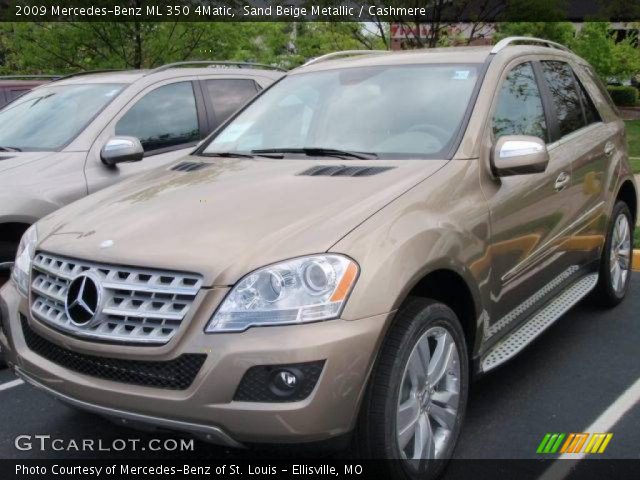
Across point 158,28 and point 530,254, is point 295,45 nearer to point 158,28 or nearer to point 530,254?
point 158,28

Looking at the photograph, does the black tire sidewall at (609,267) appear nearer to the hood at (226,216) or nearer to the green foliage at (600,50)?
the hood at (226,216)

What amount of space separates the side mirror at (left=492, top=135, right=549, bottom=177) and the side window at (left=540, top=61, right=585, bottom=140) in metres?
1.05

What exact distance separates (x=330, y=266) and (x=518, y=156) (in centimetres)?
125

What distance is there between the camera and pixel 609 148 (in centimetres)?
499

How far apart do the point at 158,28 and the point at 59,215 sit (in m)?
10.3

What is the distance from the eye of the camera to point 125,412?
8.77 ft

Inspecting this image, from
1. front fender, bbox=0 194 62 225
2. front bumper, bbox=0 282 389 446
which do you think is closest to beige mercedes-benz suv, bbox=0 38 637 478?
front bumper, bbox=0 282 389 446

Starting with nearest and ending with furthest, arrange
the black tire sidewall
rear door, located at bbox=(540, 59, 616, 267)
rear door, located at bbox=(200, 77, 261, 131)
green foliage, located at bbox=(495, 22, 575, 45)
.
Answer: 1. rear door, located at bbox=(540, 59, 616, 267)
2. the black tire sidewall
3. rear door, located at bbox=(200, 77, 261, 131)
4. green foliage, located at bbox=(495, 22, 575, 45)

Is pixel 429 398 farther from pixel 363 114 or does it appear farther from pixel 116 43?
pixel 116 43

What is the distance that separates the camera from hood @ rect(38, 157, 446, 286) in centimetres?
272

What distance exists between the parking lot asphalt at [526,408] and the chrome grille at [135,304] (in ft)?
2.49

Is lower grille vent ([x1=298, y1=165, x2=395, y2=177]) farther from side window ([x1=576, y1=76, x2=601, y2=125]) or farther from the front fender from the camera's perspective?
side window ([x1=576, y1=76, x2=601, y2=125])

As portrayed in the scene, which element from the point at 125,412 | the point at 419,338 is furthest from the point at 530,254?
the point at 125,412

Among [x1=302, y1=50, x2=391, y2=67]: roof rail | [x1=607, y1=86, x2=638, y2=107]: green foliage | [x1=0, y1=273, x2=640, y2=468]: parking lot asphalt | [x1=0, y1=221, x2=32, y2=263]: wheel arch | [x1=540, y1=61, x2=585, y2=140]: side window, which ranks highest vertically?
[x1=302, y1=50, x2=391, y2=67]: roof rail
